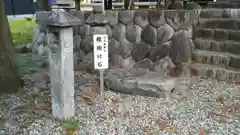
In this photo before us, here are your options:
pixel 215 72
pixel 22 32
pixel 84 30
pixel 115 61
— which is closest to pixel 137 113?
pixel 215 72

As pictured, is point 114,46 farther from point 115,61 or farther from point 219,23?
point 219,23

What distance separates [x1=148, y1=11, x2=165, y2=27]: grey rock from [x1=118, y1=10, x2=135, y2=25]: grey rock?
36 cm

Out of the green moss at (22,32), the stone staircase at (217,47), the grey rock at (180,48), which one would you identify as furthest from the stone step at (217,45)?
the green moss at (22,32)

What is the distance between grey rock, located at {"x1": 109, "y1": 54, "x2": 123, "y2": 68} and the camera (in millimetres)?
5074

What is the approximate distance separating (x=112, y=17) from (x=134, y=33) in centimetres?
56

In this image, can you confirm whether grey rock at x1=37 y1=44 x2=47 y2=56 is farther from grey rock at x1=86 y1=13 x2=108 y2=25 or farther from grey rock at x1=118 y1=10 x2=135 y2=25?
grey rock at x1=86 y1=13 x2=108 y2=25

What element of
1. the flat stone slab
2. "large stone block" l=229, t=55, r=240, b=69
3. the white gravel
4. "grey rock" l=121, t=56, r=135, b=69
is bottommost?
the white gravel

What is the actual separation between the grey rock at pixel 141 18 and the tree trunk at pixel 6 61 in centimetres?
227

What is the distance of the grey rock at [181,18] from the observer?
437cm

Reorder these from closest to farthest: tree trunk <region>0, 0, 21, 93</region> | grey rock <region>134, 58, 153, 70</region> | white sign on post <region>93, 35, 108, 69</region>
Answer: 1. white sign on post <region>93, 35, 108, 69</region>
2. tree trunk <region>0, 0, 21, 93</region>
3. grey rock <region>134, 58, 153, 70</region>

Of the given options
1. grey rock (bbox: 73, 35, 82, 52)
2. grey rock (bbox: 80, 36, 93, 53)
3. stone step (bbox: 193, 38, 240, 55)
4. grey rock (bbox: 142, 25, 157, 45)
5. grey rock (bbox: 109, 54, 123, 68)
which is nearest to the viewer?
stone step (bbox: 193, 38, 240, 55)

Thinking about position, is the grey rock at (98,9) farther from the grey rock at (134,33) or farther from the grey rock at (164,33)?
the grey rock at (164,33)

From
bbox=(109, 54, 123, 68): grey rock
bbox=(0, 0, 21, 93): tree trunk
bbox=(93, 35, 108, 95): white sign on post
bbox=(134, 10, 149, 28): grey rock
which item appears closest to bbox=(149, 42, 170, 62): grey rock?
bbox=(134, 10, 149, 28): grey rock

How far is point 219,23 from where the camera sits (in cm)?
515
